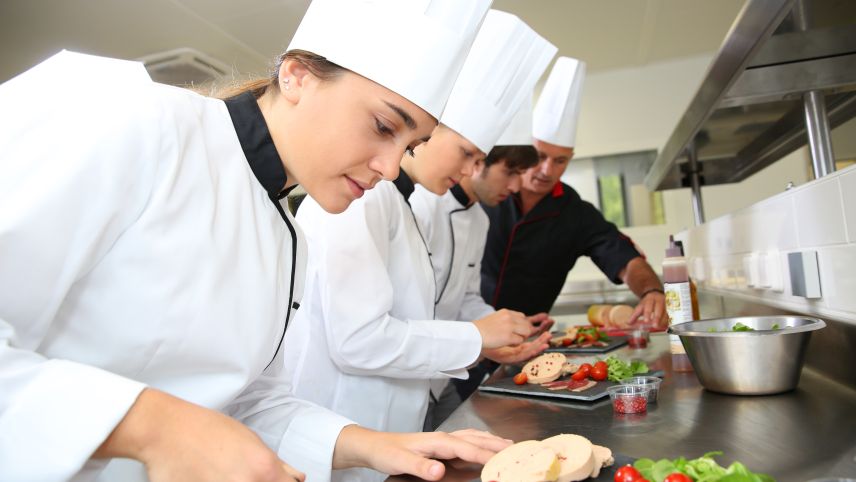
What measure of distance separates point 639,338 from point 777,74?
0.99m

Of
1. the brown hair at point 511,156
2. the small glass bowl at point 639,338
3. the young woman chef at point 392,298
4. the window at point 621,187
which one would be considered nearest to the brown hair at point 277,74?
the young woman chef at point 392,298

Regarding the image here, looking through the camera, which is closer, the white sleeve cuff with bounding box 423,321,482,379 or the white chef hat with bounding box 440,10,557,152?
the white sleeve cuff with bounding box 423,321,482,379

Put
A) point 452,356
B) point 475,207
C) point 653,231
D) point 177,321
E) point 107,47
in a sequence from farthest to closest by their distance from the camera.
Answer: point 653,231 → point 107,47 → point 475,207 → point 452,356 → point 177,321

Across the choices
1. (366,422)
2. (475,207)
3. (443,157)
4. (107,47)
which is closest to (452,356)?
(366,422)

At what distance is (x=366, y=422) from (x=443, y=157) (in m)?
0.76

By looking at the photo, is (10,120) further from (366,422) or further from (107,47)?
(107,47)

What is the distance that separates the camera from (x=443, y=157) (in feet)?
5.85

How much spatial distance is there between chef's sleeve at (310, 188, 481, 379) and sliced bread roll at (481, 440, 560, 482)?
64 cm

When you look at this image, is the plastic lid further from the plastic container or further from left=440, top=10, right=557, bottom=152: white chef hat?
left=440, top=10, right=557, bottom=152: white chef hat

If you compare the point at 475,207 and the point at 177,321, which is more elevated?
the point at 475,207

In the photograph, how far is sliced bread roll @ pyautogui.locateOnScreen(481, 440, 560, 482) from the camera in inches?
30.1

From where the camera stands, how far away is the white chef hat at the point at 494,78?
181 centimetres

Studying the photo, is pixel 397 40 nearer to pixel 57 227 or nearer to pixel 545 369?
pixel 57 227

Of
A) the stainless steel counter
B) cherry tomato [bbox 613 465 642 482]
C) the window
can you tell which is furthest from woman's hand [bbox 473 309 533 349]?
the window
